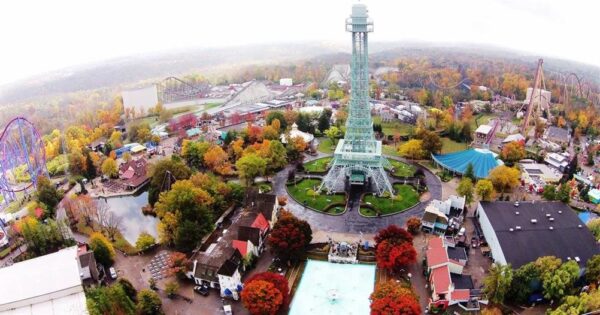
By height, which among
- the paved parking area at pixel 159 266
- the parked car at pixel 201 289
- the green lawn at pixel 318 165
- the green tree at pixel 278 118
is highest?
the green tree at pixel 278 118

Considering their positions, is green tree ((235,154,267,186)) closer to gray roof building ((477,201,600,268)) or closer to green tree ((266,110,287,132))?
green tree ((266,110,287,132))

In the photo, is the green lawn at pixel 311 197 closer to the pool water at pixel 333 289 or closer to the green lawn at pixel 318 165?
the green lawn at pixel 318 165

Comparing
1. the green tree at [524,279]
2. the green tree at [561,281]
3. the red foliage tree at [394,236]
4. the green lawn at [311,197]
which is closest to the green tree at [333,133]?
the green lawn at [311,197]

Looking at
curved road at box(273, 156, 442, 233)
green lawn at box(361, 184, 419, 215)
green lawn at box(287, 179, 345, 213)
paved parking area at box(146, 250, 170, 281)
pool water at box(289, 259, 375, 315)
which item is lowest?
pool water at box(289, 259, 375, 315)

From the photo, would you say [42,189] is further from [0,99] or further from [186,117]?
[0,99]

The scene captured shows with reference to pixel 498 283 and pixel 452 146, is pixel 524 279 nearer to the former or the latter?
pixel 498 283

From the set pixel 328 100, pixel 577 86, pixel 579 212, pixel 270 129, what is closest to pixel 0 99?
pixel 270 129

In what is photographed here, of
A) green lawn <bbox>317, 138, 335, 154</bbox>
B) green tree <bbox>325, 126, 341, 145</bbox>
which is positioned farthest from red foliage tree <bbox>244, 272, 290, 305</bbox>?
green tree <bbox>325, 126, 341, 145</bbox>
